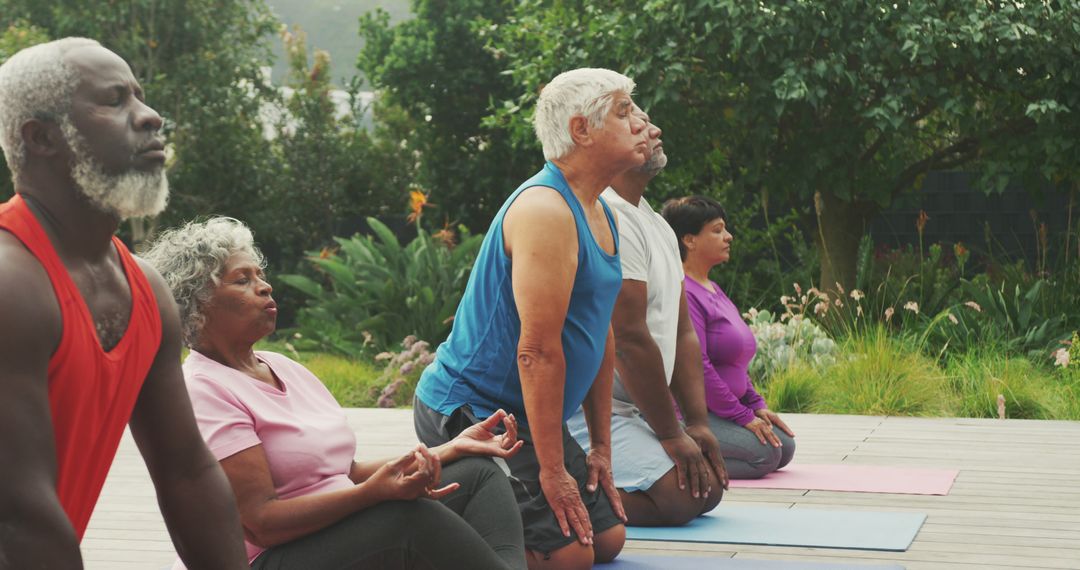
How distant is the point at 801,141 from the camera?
903cm

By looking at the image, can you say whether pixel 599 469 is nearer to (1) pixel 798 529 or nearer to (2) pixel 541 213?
(2) pixel 541 213

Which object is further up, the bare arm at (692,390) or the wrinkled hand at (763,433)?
the bare arm at (692,390)

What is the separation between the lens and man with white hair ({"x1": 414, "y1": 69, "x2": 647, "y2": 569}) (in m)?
3.09

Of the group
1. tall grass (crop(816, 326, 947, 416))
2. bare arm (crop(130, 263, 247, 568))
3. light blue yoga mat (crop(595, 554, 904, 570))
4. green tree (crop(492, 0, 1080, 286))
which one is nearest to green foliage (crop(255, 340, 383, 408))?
green tree (crop(492, 0, 1080, 286))

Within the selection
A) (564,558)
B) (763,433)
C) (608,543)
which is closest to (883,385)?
(763,433)

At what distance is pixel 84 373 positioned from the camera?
167cm

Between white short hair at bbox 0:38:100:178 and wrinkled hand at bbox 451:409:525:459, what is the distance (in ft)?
4.34

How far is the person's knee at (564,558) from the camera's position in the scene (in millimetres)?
3223

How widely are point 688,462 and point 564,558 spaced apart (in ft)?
2.74

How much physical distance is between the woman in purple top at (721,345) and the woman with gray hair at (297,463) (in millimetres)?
2064

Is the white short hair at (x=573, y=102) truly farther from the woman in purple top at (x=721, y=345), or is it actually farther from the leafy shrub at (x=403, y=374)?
the leafy shrub at (x=403, y=374)

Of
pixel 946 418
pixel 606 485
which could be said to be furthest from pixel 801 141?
pixel 606 485

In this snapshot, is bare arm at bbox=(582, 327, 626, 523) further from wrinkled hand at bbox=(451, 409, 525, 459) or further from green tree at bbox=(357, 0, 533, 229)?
green tree at bbox=(357, 0, 533, 229)

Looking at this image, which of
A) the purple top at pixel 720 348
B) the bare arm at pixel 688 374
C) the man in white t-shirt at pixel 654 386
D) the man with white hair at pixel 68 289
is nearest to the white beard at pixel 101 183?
the man with white hair at pixel 68 289
